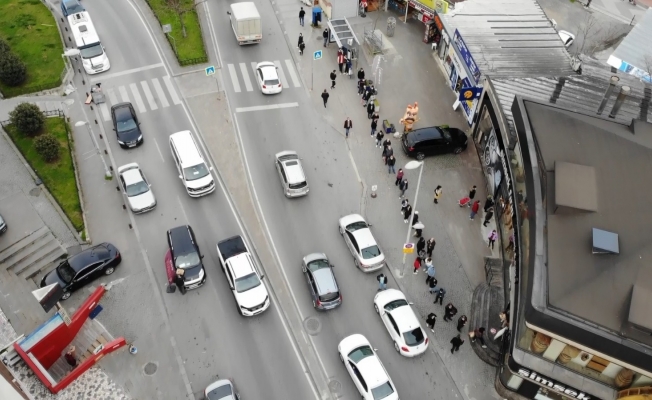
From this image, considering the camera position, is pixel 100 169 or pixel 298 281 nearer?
pixel 298 281

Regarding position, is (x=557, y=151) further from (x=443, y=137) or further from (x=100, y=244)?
(x=100, y=244)

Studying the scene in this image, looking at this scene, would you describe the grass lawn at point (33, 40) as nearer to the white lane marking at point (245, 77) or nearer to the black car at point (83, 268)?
the white lane marking at point (245, 77)

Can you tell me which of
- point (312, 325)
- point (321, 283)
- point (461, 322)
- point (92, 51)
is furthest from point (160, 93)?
point (461, 322)

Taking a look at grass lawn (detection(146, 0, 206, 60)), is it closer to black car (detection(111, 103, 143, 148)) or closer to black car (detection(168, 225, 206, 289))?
black car (detection(111, 103, 143, 148))

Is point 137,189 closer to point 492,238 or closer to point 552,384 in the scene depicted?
point 492,238

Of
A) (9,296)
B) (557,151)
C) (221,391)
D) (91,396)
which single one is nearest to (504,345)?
(557,151)

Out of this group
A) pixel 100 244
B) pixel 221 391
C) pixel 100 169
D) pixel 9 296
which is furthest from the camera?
pixel 100 169
